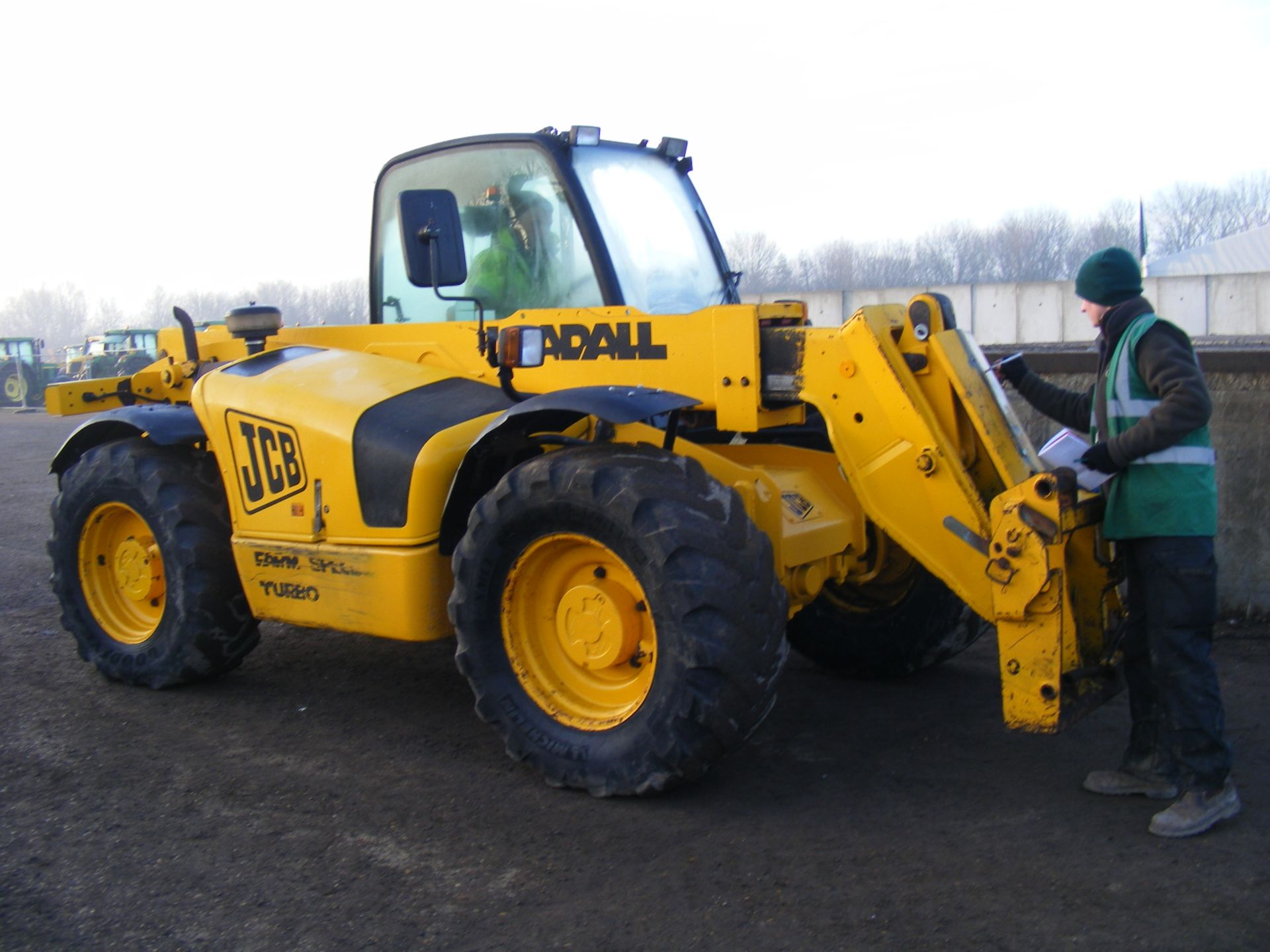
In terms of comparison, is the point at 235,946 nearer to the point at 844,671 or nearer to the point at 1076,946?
the point at 1076,946

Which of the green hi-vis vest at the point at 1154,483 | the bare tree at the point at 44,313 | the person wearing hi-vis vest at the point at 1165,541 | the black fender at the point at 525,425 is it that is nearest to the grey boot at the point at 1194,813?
the person wearing hi-vis vest at the point at 1165,541

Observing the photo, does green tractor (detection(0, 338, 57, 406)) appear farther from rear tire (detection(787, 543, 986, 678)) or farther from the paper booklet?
the paper booklet

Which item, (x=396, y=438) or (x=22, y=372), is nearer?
(x=396, y=438)

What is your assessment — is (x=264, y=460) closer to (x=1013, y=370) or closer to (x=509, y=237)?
(x=509, y=237)

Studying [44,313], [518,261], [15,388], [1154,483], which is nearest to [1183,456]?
[1154,483]

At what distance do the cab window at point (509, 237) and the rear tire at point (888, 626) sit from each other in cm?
183

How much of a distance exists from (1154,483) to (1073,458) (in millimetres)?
284

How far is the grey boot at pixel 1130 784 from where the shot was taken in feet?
13.3

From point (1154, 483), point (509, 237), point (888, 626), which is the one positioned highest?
point (509, 237)

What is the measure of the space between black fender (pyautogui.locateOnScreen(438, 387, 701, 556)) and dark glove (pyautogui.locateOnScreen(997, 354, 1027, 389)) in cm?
118

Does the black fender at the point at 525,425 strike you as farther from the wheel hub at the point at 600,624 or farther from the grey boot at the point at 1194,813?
the grey boot at the point at 1194,813

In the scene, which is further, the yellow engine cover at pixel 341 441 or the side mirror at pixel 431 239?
the yellow engine cover at pixel 341 441

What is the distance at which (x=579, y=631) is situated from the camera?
432cm

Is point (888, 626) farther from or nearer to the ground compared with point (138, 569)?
nearer to the ground
